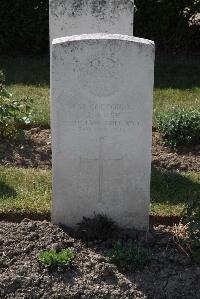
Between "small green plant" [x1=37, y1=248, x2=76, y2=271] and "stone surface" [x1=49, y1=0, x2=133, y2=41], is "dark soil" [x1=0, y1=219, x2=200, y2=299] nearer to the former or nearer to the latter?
"small green plant" [x1=37, y1=248, x2=76, y2=271]

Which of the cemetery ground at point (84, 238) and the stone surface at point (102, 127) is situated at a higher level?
the stone surface at point (102, 127)

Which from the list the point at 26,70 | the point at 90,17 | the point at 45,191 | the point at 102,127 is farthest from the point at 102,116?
the point at 26,70

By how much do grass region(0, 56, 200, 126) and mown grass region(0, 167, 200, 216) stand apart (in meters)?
1.44

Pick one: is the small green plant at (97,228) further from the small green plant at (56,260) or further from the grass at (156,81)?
the grass at (156,81)

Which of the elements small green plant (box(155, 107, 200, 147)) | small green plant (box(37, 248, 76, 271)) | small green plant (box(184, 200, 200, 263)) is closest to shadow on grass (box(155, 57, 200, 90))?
small green plant (box(155, 107, 200, 147))

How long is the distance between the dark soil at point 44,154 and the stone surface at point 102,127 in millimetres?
1508

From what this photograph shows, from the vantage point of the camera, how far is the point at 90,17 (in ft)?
21.4

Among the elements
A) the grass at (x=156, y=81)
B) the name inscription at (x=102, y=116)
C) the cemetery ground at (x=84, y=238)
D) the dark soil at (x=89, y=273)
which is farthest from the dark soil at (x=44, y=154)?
the name inscription at (x=102, y=116)

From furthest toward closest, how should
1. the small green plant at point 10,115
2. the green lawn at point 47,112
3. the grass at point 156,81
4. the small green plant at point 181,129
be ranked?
the grass at point 156,81 < the small green plant at point 181,129 < the small green plant at point 10,115 < the green lawn at point 47,112

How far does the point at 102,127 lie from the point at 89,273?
1038 millimetres

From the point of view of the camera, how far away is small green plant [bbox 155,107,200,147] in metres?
7.31

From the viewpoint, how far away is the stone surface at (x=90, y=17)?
6.44 meters

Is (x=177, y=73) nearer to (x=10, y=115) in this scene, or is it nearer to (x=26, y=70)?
(x=26, y=70)

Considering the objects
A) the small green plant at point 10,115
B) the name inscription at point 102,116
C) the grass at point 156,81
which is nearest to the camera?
the name inscription at point 102,116
